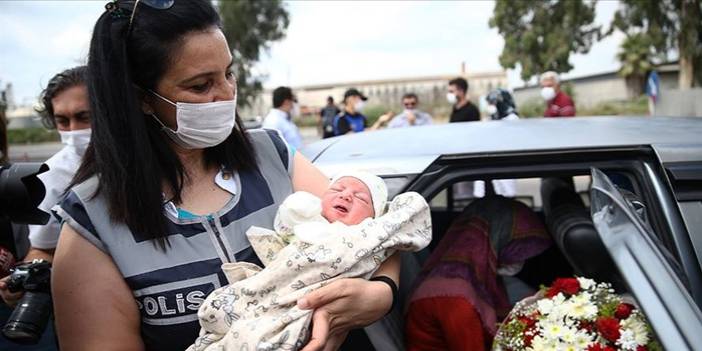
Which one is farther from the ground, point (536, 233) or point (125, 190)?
point (125, 190)

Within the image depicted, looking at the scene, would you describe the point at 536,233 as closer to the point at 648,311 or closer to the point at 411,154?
the point at 411,154

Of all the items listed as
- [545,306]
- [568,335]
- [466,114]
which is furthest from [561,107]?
[568,335]

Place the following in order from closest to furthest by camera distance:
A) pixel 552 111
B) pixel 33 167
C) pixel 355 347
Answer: pixel 33 167 → pixel 355 347 → pixel 552 111

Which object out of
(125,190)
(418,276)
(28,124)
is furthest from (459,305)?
(28,124)

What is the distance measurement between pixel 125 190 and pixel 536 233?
1810mm

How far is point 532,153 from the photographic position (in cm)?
198

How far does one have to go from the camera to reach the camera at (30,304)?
155 centimetres

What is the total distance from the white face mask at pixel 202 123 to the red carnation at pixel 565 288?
3.99 feet

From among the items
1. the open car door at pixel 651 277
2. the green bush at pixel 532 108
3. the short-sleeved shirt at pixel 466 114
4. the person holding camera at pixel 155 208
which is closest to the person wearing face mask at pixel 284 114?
the short-sleeved shirt at pixel 466 114

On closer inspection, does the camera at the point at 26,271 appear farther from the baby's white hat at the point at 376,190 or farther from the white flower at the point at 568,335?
the white flower at the point at 568,335

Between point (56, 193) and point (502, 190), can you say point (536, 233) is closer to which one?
point (56, 193)

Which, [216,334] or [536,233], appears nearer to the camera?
[216,334]

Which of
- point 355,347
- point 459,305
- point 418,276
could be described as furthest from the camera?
point 418,276

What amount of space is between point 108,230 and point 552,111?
6332 mm
